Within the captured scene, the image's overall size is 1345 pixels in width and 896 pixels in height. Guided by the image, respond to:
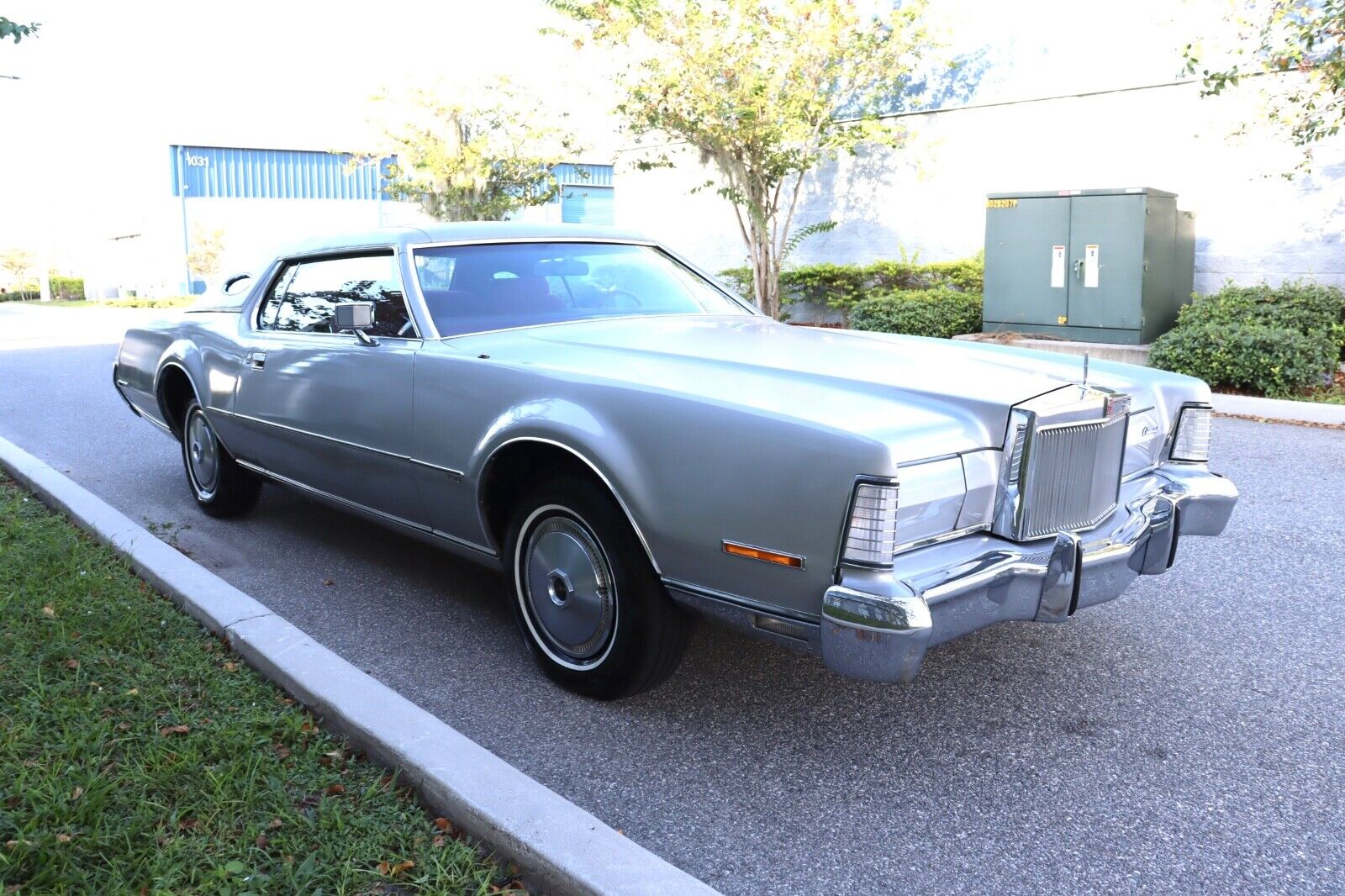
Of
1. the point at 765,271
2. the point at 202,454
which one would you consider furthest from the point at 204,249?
the point at 202,454

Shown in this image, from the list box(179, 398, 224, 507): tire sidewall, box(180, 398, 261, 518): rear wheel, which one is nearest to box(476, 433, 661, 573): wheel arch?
box(180, 398, 261, 518): rear wheel

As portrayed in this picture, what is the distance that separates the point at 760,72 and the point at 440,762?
40.4 feet

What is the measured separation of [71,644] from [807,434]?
2644 mm

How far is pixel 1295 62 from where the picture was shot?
33.5 ft

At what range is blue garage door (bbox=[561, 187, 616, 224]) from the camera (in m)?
33.2

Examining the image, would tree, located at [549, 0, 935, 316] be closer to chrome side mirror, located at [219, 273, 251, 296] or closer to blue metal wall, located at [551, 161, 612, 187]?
chrome side mirror, located at [219, 273, 251, 296]

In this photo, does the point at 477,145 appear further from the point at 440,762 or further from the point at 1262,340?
the point at 440,762

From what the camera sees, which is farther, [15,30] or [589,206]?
[589,206]

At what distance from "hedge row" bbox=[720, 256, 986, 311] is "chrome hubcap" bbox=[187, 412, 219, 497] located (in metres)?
9.91

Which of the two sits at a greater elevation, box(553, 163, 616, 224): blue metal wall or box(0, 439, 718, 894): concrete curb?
box(553, 163, 616, 224): blue metal wall

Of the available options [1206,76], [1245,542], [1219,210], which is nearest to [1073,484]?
[1245,542]

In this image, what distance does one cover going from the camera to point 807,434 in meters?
2.83

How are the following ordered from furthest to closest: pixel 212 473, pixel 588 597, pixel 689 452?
pixel 212 473 → pixel 588 597 → pixel 689 452

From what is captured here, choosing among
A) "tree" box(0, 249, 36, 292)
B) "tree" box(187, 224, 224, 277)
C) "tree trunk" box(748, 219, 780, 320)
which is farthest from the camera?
"tree" box(0, 249, 36, 292)
